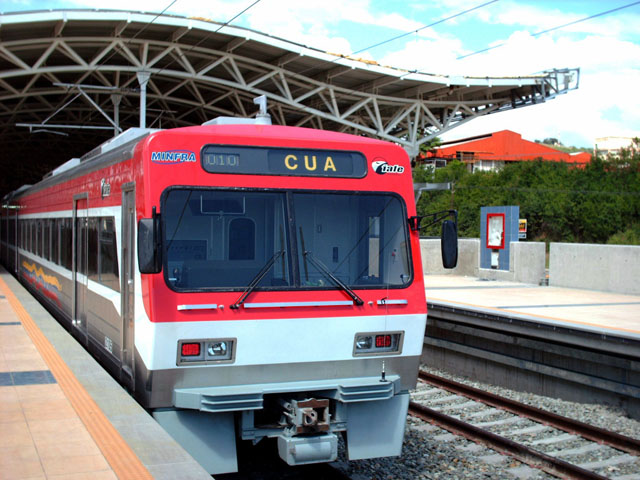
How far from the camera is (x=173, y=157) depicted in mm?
5977

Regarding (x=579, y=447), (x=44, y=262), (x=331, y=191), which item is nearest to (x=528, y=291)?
(x=579, y=447)

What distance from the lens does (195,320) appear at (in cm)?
582

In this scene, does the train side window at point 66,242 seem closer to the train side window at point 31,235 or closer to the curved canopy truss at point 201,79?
the train side window at point 31,235

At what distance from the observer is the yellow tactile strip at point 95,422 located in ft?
16.0

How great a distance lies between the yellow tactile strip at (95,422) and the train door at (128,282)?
0.43m

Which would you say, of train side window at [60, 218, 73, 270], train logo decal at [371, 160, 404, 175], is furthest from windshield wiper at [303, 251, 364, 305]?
train side window at [60, 218, 73, 270]

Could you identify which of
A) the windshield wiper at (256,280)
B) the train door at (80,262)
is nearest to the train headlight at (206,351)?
the windshield wiper at (256,280)

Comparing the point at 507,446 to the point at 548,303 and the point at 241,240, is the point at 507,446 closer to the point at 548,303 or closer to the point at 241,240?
the point at 241,240

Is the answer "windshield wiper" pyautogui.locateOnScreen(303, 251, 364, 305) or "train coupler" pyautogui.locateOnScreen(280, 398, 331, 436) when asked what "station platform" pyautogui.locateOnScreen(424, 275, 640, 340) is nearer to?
"windshield wiper" pyautogui.locateOnScreen(303, 251, 364, 305)

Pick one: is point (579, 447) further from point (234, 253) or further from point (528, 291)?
point (528, 291)

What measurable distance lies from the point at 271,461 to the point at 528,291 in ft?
37.5

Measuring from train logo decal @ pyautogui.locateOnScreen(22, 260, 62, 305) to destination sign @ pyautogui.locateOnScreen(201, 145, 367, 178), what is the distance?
20.5 ft

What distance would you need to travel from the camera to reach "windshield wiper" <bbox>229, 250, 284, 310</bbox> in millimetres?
5906

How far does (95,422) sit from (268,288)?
5.98 ft
